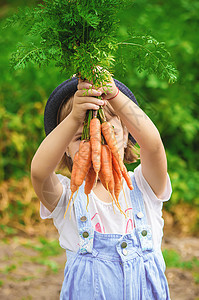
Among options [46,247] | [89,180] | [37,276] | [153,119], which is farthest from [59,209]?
[153,119]

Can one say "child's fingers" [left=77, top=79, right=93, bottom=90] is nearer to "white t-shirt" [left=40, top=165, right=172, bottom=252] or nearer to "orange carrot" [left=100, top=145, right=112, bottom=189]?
"orange carrot" [left=100, top=145, right=112, bottom=189]

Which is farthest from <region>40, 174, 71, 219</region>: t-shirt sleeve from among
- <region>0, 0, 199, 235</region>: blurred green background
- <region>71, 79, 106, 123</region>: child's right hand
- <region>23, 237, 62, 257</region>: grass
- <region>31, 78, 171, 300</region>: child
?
<region>0, 0, 199, 235</region>: blurred green background

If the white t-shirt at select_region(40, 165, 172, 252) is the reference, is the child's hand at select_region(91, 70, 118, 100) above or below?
above

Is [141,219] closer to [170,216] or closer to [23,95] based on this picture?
[170,216]

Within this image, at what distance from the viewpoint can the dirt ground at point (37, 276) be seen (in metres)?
3.30

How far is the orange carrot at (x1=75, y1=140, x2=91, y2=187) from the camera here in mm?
1635

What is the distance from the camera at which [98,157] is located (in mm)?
1620

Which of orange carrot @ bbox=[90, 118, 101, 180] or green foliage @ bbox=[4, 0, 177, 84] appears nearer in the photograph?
green foliage @ bbox=[4, 0, 177, 84]

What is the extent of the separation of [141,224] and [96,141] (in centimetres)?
52

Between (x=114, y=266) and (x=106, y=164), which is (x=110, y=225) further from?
(x=106, y=164)

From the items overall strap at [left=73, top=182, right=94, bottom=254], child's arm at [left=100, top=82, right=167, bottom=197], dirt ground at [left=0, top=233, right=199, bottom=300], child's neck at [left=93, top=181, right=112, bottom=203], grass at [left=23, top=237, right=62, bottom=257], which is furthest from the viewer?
grass at [left=23, top=237, right=62, bottom=257]

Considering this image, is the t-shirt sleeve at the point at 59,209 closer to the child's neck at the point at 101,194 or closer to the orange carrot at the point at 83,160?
the child's neck at the point at 101,194

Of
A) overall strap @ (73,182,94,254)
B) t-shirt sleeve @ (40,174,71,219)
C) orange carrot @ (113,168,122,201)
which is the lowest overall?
overall strap @ (73,182,94,254)

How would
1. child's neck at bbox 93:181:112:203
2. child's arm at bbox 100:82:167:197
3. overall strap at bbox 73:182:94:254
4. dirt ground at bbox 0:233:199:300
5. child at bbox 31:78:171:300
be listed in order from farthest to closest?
dirt ground at bbox 0:233:199:300 < child's neck at bbox 93:181:112:203 < overall strap at bbox 73:182:94:254 < child at bbox 31:78:171:300 < child's arm at bbox 100:82:167:197
